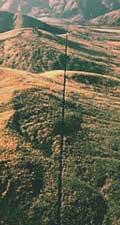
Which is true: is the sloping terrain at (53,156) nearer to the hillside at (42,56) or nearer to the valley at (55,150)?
the valley at (55,150)

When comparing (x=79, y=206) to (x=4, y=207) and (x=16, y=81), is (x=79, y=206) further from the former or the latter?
(x=16, y=81)

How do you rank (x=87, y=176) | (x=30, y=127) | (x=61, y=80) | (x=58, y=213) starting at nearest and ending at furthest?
(x=58, y=213) → (x=87, y=176) → (x=30, y=127) → (x=61, y=80)

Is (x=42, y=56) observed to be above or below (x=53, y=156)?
below

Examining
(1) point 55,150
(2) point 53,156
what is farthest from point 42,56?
(2) point 53,156

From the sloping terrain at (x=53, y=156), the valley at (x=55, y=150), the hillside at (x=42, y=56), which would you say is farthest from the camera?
the hillside at (x=42, y=56)

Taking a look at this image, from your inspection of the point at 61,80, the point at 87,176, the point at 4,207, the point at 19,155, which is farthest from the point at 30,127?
the point at 61,80

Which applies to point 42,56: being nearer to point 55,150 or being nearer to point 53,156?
point 55,150

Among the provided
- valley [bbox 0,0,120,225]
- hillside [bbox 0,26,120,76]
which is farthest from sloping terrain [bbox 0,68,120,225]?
hillside [bbox 0,26,120,76]

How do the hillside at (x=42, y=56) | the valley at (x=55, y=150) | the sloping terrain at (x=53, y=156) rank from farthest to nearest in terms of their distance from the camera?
the hillside at (x=42, y=56) → the valley at (x=55, y=150) → the sloping terrain at (x=53, y=156)

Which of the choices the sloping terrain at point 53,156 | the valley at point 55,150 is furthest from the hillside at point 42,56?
the sloping terrain at point 53,156
